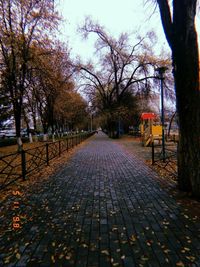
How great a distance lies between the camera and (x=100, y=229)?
149 inches

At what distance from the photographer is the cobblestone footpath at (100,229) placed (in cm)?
294

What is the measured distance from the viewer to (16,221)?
4148 mm

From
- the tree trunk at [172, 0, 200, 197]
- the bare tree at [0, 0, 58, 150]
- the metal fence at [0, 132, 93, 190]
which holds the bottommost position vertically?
the metal fence at [0, 132, 93, 190]

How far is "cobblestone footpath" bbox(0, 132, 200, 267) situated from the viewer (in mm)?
2936

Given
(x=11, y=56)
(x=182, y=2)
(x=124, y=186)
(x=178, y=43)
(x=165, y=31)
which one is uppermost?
(x=11, y=56)

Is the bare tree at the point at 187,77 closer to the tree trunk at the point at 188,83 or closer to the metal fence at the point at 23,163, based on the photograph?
the tree trunk at the point at 188,83

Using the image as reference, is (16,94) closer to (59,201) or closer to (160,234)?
(59,201)

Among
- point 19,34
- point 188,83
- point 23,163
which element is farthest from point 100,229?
point 19,34

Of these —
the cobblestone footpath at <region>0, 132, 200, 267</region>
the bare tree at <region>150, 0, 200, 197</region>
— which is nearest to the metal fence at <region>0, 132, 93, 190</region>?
the cobblestone footpath at <region>0, 132, 200, 267</region>

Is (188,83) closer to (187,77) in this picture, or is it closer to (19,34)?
(187,77)

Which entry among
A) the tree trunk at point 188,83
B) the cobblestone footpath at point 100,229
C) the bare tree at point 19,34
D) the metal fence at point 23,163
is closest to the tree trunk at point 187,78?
the tree trunk at point 188,83

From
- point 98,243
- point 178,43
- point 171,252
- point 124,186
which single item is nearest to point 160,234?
point 171,252

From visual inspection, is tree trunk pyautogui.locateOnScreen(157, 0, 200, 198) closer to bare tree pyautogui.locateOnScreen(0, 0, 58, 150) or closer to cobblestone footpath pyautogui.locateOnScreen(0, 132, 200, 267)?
cobblestone footpath pyautogui.locateOnScreen(0, 132, 200, 267)

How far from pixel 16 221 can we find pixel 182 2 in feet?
19.0
